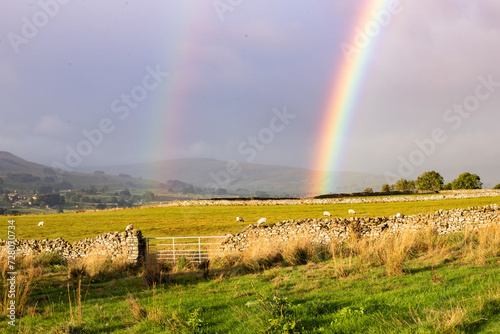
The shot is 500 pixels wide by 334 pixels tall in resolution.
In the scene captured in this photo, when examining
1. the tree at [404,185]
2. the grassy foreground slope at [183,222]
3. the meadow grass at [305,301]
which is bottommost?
the grassy foreground slope at [183,222]

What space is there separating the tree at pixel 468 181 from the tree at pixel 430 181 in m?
5.24

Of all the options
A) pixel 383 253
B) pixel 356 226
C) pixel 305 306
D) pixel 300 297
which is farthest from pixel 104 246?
pixel 305 306

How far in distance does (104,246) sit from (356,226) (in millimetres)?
15969

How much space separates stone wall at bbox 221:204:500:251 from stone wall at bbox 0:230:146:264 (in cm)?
517

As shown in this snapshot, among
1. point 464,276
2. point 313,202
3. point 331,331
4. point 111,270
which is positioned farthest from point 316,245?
point 313,202

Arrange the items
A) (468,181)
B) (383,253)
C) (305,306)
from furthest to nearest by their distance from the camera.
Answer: (468,181) → (383,253) → (305,306)

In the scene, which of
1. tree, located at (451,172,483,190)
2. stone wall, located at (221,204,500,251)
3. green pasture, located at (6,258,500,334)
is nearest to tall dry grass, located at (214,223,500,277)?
green pasture, located at (6,258,500,334)

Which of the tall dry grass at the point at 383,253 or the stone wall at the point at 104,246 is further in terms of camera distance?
the stone wall at the point at 104,246

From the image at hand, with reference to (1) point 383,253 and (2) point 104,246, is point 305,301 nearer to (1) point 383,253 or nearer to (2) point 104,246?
(1) point 383,253

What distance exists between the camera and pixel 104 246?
22438mm

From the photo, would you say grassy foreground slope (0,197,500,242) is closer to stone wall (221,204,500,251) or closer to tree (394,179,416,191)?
stone wall (221,204,500,251)

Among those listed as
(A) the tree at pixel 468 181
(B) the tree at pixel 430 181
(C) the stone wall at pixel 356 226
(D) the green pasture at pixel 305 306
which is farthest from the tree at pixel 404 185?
(D) the green pasture at pixel 305 306

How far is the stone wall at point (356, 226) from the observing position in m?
21.6

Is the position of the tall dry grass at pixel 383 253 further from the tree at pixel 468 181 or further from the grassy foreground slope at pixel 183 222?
the tree at pixel 468 181
